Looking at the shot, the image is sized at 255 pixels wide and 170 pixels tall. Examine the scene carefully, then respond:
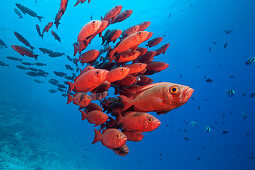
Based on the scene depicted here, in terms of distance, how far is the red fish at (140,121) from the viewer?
166 cm

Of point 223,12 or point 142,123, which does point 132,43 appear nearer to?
point 142,123

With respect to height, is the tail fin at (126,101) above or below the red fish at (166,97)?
above

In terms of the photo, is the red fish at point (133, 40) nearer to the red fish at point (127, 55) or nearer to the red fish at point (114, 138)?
the red fish at point (127, 55)

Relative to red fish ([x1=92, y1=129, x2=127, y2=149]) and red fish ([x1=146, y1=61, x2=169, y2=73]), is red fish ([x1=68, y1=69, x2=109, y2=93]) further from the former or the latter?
red fish ([x1=146, y1=61, x2=169, y2=73])

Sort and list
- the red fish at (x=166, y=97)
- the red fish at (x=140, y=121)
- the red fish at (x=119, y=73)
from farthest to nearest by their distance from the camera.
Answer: the red fish at (x=119, y=73), the red fish at (x=140, y=121), the red fish at (x=166, y=97)

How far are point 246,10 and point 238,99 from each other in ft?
107

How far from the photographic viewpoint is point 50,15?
133 feet

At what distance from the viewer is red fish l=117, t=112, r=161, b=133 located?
65.3 inches

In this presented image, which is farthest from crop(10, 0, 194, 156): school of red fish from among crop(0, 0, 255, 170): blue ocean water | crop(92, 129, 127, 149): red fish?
crop(0, 0, 255, 170): blue ocean water

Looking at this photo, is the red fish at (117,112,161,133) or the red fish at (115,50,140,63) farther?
the red fish at (115,50,140,63)

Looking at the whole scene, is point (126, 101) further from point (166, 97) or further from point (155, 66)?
A: point (155, 66)

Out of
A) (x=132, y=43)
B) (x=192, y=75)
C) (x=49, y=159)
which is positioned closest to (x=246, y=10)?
(x=192, y=75)

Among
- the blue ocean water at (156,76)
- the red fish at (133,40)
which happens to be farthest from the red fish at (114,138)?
the blue ocean water at (156,76)

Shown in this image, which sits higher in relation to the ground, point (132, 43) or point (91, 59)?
point (91, 59)
